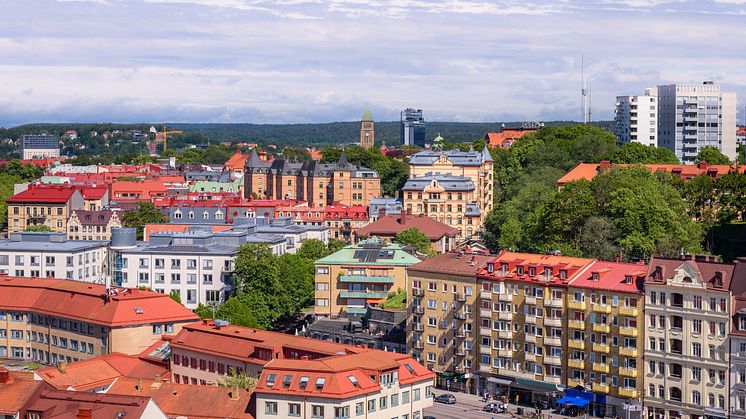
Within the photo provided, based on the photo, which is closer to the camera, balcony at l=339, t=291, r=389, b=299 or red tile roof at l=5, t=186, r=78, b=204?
balcony at l=339, t=291, r=389, b=299

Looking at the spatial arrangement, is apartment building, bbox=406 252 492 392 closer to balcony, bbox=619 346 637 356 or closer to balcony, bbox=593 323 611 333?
balcony, bbox=593 323 611 333

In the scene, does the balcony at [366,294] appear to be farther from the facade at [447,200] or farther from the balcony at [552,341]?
the facade at [447,200]

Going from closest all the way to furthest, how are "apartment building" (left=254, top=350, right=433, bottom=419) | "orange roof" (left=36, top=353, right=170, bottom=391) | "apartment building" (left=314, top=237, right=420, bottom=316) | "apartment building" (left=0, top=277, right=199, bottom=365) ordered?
"apartment building" (left=254, top=350, right=433, bottom=419) < "orange roof" (left=36, top=353, right=170, bottom=391) < "apartment building" (left=0, top=277, right=199, bottom=365) < "apartment building" (left=314, top=237, right=420, bottom=316)

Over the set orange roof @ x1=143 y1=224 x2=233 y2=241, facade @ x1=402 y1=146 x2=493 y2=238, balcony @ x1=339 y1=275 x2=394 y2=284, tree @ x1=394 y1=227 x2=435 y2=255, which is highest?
facade @ x1=402 y1=146 x2=493 y2=238

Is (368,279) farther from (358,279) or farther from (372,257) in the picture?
(372,257)

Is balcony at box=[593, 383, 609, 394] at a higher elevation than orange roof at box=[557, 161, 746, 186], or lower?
lower

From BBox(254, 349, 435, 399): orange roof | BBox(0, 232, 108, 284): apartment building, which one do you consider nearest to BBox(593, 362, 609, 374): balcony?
BBox(254, 349, 435, 399): orange roof

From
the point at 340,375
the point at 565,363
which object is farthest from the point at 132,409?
the point at 565,363
